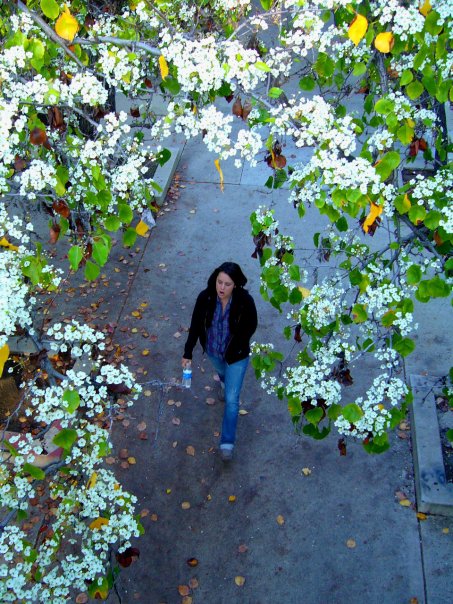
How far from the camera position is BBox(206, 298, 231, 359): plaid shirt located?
16.0 ft

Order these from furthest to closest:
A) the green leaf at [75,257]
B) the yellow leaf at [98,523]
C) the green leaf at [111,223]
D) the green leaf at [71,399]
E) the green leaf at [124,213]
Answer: the green leaf at [124,213]
the green leaf at [111,223]
the yellow leaf at [98,523]
the green leaf at [75,257]
the green leaf at [71,399]

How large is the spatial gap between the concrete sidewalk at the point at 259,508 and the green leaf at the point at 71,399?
1.78 m

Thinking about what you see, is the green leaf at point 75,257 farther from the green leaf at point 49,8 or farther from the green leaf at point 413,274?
the green leaf at point 413,274

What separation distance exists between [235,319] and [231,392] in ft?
2.31

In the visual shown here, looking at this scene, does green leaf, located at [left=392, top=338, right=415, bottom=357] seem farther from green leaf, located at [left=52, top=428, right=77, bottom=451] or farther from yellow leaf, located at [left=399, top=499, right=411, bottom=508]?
yellow leaf, located at [left=399, top=499, right=411, bottom=508]

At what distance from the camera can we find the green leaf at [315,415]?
3350mm

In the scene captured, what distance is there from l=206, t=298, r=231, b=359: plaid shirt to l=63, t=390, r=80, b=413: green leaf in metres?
2.11

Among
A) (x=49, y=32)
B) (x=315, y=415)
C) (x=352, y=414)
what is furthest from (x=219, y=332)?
(x=49, y=32)

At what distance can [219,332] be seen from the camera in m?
4.97

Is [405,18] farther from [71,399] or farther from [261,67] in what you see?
[71,399]

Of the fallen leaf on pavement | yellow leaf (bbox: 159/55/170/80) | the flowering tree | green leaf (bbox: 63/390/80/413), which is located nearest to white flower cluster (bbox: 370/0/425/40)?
the flowering tree

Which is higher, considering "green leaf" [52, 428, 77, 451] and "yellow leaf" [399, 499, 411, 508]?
"green leaf" [52, 428, 77, 451]

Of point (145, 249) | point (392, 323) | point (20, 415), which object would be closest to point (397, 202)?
point (392, 323)

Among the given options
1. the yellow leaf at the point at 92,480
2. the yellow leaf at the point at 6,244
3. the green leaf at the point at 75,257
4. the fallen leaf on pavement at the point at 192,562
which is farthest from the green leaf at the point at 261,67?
the fallen leaf on pavement at the point at 192,562
